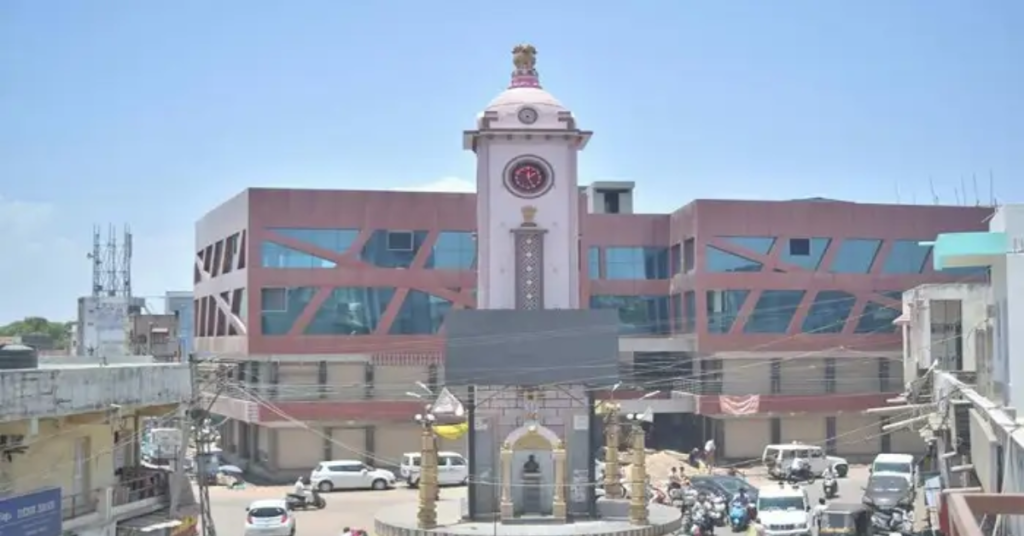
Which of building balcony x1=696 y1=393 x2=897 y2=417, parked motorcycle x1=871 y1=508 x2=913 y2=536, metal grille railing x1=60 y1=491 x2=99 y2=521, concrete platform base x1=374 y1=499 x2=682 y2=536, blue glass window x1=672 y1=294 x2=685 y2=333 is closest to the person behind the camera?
metal grille railing x1=60 y1=491 x2=99 y2=521

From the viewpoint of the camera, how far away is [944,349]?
3622cm

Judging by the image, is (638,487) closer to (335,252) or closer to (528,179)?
(528,179)

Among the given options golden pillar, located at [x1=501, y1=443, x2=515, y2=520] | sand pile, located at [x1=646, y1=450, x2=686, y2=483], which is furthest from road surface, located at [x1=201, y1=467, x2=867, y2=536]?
golden pillar, located at [x1=501, y1=443, x2=515, y2=520]

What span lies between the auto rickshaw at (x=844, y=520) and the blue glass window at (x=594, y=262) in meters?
23.5

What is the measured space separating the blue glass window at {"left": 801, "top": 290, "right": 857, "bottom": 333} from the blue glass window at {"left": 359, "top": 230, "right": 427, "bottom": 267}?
15.4 metres

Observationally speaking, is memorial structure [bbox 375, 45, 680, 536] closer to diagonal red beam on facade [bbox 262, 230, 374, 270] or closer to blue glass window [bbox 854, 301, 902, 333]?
diagonal red beam on facade [bbox 262, 230, 374, 270]

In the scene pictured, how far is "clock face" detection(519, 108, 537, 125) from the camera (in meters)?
32.7

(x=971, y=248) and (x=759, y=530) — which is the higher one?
(x=971, y=248)

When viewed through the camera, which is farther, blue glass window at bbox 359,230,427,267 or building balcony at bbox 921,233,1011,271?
blue glass window at bbox 359,230,427,267

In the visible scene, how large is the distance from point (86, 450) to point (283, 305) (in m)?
26.6

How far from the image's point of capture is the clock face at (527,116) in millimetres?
32703

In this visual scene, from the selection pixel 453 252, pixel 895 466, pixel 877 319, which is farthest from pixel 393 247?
pixel 895 466

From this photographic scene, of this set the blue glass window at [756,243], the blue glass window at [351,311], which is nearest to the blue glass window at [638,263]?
the blue glass window at [756,243]

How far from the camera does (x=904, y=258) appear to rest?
4866cm
